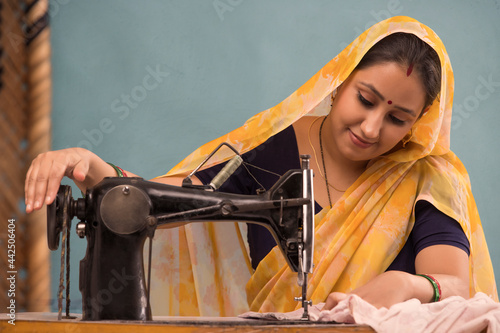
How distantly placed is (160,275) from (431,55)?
2.96ft

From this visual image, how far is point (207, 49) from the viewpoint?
2.15 m

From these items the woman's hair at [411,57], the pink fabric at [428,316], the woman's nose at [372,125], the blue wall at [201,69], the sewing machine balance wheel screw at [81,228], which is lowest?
the pink fabric at [428,316]

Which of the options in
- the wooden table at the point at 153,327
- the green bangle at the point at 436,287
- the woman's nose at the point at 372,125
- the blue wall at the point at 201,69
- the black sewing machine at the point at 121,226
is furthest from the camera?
the blue wall at the point at 201,69

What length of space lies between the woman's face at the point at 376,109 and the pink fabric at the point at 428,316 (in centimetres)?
53

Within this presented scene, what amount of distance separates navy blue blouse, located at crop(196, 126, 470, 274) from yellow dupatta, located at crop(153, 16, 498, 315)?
3 cm

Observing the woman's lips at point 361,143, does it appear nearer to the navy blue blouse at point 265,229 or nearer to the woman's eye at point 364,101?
the woman's eye at point 364,101

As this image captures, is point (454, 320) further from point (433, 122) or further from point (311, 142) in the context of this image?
point (311, 142)

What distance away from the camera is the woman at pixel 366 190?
1.32 metres

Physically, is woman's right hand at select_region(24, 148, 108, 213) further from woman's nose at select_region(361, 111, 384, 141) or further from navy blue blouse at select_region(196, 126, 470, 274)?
woman's nose at select_region(361, 111, 384, 141)

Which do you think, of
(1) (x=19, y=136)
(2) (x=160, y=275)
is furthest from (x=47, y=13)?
(2) (x=160, y=275)

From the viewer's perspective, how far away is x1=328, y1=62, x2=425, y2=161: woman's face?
1.31m

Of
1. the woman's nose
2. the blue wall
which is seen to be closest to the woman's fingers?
the woman's nose

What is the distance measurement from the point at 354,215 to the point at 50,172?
0.76m

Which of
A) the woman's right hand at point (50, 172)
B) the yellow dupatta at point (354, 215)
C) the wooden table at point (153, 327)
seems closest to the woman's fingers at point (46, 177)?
the woman's right hand at point (50, 172)
